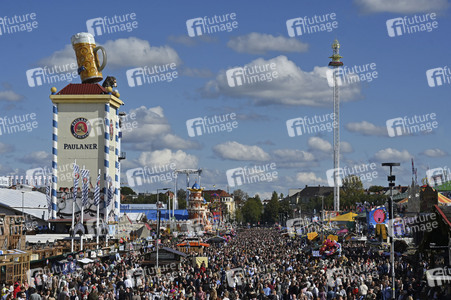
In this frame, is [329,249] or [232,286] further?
[329,249]

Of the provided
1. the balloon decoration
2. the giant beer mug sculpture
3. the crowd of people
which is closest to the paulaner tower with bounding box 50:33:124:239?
the giant beer mug sculpture

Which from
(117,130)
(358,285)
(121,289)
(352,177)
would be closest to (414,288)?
(358,285)

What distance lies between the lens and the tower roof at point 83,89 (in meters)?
79.3

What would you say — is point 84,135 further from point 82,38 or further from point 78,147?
point 82,38

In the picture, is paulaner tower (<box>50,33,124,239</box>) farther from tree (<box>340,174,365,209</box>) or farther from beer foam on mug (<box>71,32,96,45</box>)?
tree (<box>340,174,365,209</box>)

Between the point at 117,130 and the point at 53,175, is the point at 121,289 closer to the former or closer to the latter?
the point at 53,175

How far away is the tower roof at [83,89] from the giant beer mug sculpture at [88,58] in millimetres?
839

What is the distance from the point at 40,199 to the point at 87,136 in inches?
731

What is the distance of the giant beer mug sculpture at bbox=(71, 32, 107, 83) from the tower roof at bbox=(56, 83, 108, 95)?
2.75 ft

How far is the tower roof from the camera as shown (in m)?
79.3

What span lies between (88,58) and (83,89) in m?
3.84

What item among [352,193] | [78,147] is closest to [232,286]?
[78,147]

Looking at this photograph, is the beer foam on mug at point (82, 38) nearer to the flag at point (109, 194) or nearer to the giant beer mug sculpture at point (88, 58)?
the giant beer mug sculpture at point (88, 58)

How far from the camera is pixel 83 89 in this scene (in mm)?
79750
